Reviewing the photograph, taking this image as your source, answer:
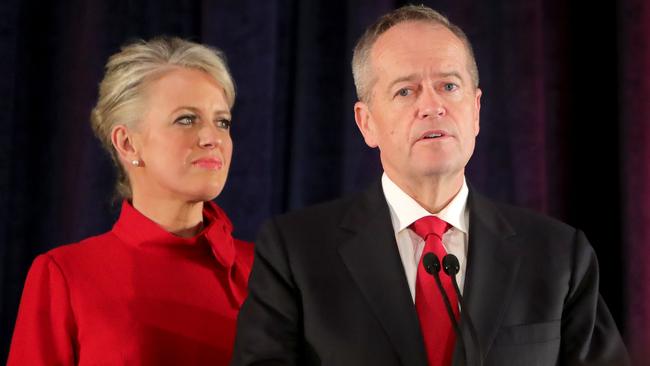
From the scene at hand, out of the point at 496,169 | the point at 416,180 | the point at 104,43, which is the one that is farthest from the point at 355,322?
the point at 104,43

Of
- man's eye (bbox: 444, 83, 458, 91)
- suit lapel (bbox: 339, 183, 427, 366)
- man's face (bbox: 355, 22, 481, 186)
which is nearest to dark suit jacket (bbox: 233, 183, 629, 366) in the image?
suit lapel (bbox: 339, 183, 427, 366)

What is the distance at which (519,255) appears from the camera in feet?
4.94

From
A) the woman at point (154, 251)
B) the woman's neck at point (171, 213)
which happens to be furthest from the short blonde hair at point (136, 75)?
the woman's neck at point (171, 213)

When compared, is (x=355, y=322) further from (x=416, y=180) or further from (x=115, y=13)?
(x=115, y=13)

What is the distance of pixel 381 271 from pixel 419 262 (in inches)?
2.9

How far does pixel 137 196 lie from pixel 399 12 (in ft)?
2.66

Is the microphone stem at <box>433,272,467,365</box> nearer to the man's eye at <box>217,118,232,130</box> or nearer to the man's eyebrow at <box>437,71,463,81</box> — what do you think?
the man's eyebrow at <box>437,71,463,81</box>

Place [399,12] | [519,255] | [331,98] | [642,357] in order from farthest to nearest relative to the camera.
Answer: [331,98] → [399,12] → [519,255] → [642,357]

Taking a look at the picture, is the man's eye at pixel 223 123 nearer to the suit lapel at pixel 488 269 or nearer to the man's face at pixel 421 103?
the man's face at pixel 421 103

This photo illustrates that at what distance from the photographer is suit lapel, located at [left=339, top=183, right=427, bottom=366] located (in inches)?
54.6

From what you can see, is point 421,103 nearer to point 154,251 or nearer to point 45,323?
point 154,251

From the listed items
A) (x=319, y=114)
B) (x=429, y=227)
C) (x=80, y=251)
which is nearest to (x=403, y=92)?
(x=429, y=227)

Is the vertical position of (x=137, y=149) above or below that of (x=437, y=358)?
above

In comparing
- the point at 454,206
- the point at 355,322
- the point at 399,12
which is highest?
the point at 399,12
